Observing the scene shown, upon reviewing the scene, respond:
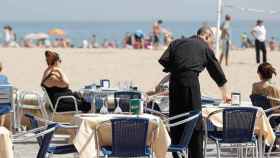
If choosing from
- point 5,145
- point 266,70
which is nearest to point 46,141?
point 5,145

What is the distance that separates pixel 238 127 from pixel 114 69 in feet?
48.6

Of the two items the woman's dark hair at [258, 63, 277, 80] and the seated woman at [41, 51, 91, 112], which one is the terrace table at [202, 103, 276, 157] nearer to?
the woman's dark hair at [258, 63, 277, 80]

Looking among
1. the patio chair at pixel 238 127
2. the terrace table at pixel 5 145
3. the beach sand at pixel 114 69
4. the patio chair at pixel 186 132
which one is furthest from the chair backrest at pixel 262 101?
the beach sand at pixel 114 69

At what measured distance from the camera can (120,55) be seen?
29.1 metres

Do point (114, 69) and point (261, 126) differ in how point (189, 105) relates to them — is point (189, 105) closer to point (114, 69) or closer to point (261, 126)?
point (261, 126)

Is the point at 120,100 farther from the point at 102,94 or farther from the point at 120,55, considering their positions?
the point at 120,55

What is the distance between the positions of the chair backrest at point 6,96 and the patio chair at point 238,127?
3166 millimetres

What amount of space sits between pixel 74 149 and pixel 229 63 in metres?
18.0

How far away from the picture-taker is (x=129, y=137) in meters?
8.45

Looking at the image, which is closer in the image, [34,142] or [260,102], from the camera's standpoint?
[260,102]

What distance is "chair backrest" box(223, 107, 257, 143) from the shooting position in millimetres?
9531

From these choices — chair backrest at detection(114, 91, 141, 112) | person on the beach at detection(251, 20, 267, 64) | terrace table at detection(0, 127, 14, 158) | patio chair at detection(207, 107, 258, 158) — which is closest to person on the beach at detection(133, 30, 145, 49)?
person on the beach at detection(251, 20, 267, 64)

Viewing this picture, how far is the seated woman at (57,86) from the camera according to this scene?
40.9 feet

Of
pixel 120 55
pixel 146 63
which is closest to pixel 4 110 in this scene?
pixel 146 63
